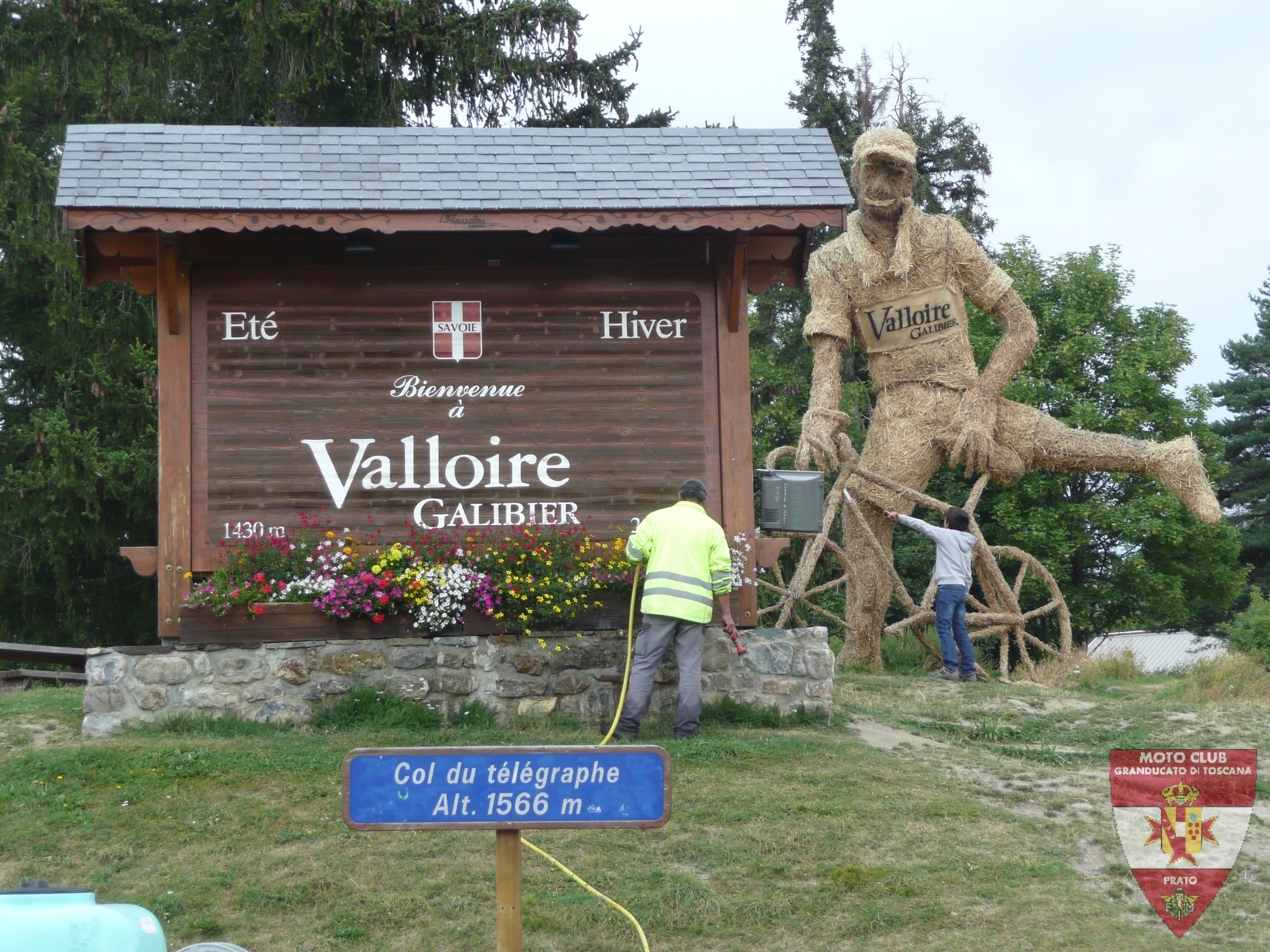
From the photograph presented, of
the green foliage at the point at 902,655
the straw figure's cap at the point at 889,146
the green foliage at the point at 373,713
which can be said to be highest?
the straw figure's cap at the point at 889,146

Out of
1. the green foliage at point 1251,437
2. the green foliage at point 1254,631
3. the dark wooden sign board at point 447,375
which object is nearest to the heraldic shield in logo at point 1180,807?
the dark wooden sign board at point 447,375

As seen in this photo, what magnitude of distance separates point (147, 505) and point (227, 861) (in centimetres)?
1361

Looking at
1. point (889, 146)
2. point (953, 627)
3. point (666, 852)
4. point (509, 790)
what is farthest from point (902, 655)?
point (509, 790)

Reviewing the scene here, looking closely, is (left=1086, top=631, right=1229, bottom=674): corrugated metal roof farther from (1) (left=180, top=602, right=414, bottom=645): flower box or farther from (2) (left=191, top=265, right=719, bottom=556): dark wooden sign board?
(1) (left=180, top=602, right=414, bottom=645): flower box

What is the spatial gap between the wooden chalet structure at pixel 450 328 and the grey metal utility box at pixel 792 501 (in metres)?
0.47

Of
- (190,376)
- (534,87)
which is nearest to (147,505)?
(534,87)

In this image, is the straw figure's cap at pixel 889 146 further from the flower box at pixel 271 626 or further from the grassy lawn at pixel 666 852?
the flower box at pixel 271 626

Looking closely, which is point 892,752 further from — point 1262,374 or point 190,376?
point 1262,374

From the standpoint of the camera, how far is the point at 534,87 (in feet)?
67.5

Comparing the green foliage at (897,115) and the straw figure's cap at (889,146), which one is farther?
the green foliage at (897,115)

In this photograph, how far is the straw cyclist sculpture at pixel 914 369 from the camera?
13875 millimetres

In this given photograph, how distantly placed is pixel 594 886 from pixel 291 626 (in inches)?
158

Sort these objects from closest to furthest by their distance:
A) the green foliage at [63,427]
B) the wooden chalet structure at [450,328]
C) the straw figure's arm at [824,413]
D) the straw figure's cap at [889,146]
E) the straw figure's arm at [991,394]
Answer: the wooden chalet structure at [450,328], the straw figure's arm at [824,413], the straw figure's cap at [889,146], the straw figure's arm at [991,394], the green foliage at [63,427]

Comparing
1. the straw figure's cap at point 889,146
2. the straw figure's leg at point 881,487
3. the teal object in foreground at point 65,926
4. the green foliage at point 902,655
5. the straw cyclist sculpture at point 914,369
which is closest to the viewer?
the teal object in foreground at point 65,926
